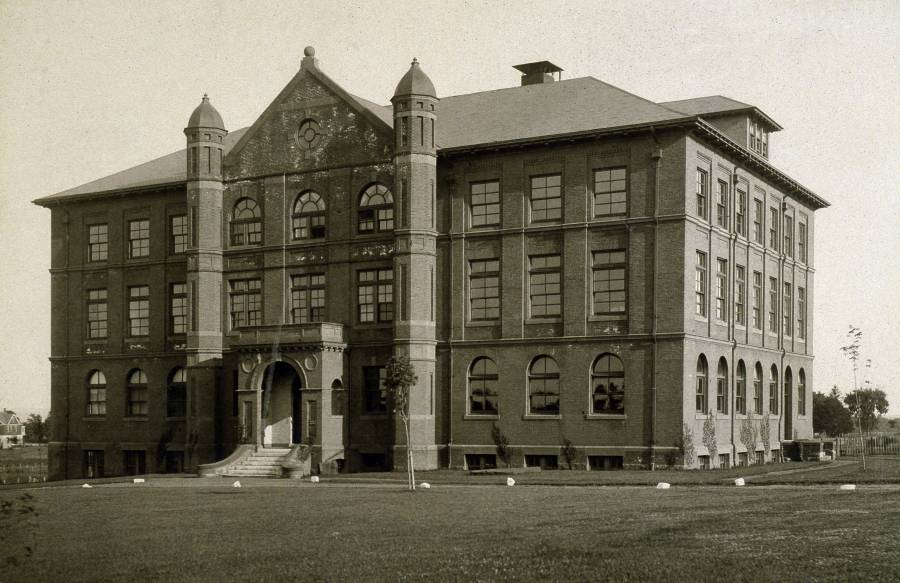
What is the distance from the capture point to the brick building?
42.2m

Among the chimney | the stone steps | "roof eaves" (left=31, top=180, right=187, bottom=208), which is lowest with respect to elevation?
the stone steps

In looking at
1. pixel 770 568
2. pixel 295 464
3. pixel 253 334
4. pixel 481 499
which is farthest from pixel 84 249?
pixel 770 568

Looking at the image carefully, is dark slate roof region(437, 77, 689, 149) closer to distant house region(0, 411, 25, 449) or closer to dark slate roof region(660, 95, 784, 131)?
dark slate roof region(660, 95, 784, 131)

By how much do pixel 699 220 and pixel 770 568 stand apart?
90.0 ft

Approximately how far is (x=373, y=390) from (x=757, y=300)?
55.6 feet

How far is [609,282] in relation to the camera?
140ft

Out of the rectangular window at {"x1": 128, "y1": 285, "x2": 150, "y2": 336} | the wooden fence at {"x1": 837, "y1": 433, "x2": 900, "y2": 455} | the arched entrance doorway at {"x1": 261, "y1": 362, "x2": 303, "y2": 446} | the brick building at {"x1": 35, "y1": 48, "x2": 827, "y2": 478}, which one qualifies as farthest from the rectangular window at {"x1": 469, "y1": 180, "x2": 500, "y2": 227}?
the wooden fence at {"x1": 837, "y1": 433, "x2": 900, "y2": 455}

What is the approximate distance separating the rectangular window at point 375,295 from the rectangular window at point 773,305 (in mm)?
17387

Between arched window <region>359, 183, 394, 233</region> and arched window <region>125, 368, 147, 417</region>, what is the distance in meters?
13.8

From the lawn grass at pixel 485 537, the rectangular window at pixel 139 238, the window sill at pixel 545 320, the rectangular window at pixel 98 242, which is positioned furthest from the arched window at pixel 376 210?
the lawn grass at pixel 485 537

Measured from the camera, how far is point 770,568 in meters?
16.6

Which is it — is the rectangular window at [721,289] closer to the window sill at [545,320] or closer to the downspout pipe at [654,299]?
the downspout pipe at [654,299]


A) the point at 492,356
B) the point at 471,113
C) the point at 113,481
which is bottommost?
the point at 113,481

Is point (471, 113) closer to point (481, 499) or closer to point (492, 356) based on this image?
point (492, 356)
